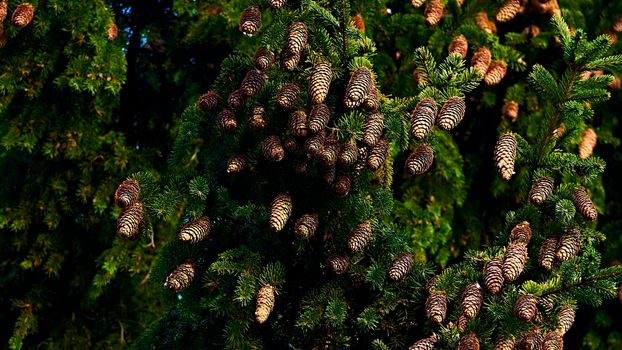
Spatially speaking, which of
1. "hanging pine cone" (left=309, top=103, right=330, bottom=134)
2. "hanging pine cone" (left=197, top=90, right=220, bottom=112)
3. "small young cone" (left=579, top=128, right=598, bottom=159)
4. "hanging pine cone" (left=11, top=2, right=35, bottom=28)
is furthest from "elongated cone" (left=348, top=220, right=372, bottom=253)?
"small young cone" (left=579, top=128, right=598, bottom=159)

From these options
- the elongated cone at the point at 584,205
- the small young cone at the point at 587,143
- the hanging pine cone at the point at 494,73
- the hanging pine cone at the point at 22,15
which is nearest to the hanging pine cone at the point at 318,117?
the elongated cone at the point at 584,205

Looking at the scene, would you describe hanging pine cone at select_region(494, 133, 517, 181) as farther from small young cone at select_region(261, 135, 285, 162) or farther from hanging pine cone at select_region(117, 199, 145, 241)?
hanging pine cone at select_region(117, 199, 145, 241)

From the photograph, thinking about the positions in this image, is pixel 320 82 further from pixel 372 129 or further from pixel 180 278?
pixel 180 278

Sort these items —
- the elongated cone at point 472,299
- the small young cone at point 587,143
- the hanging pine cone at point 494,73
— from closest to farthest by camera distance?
the elongated cone at point 472,299 → the hanging pine cone at point 494,73 → the small young cone at point 587,143

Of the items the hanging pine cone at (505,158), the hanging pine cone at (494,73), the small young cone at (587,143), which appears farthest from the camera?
the small young cone at (587,143)

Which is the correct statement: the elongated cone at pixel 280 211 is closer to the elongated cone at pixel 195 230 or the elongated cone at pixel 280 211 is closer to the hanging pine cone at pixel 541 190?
the elongated cone at pixel 195 230

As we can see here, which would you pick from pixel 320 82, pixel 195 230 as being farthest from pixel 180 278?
pixel 320 82
